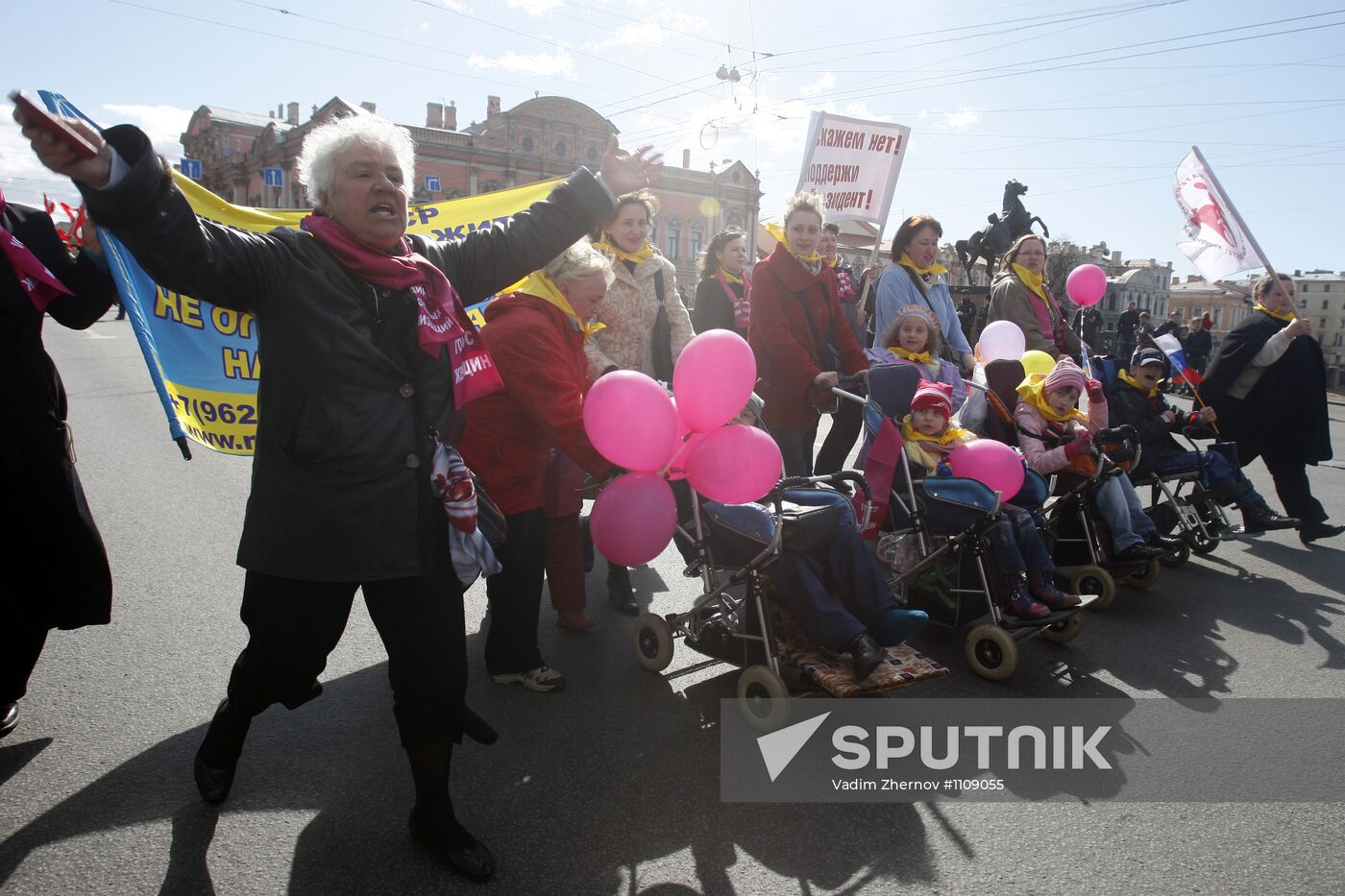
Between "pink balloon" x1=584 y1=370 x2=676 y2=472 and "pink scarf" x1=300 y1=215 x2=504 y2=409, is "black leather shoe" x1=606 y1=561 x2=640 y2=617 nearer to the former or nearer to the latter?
"pink balloon" x1=584 y1=370 x2=676 y2=472

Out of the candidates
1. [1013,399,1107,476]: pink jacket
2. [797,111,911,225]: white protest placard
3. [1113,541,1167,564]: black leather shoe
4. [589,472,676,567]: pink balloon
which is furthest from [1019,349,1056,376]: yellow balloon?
[589,472,676,567]: pink balloon

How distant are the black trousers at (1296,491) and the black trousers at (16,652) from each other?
23.6 ft

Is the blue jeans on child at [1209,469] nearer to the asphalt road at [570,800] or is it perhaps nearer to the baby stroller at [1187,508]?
the baby stroller at [1187,508]

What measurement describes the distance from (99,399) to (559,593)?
9.78 metres

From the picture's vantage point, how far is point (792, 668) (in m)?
3.25

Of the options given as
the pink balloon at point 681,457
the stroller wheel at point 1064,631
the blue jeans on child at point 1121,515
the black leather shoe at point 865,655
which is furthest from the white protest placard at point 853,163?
the black leather shoe at point 865,655

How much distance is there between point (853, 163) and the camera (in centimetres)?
730

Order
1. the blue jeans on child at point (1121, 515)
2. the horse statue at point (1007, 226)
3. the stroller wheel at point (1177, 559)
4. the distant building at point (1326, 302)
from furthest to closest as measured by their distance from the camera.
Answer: the distant building at point (1326, 302) < the horse statue at point (1007, 226) < the stroller wheel at point (1177, 559) < the blue jeans on child at point (1121, 515)

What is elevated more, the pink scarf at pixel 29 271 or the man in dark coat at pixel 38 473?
the pink scarf at pixel 29 271

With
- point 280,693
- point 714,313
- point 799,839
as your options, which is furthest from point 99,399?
→ point 799,839

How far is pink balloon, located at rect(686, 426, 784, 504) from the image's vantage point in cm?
307

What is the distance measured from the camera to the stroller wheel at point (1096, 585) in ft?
14.7

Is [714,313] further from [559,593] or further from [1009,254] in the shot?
[559,593]

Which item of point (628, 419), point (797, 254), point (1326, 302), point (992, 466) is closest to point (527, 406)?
point (628, 419)
